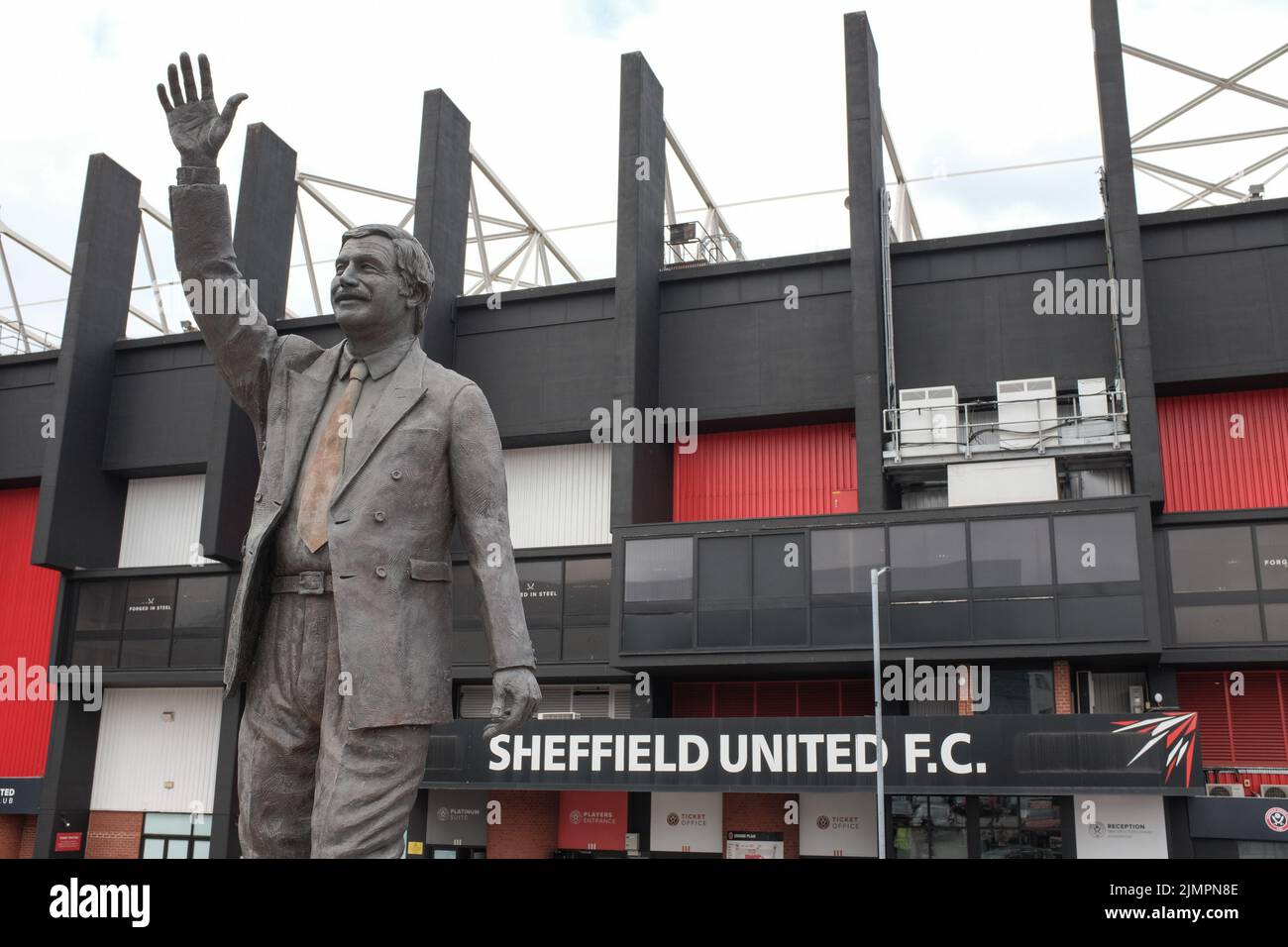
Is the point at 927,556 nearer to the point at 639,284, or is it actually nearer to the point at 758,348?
the point at 758,348

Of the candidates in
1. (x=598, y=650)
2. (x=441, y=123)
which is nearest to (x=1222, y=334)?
(x=598, y=650)

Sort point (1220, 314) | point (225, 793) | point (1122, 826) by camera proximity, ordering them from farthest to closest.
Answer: point (225, 793)
point (1220, 314)
point (1122, 826)

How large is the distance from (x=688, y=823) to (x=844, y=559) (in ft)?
27.4

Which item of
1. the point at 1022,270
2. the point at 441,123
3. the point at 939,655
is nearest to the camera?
the point at 939,655

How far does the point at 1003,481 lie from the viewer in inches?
1163

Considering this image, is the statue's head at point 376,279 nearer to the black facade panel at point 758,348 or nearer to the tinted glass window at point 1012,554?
the tinted glass window at point 1012,554

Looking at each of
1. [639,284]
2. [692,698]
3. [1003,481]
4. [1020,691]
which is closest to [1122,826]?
[1020,691]

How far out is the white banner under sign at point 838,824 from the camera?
2952 cm

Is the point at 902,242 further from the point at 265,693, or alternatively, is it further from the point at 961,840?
the point at 265,693

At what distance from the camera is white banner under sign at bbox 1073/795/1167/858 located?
25.7m

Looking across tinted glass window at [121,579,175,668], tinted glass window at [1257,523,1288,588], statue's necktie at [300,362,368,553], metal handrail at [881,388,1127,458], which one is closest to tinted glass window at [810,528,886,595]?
metal handrail at [881,388,1127,458]

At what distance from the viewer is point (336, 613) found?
538 cm
